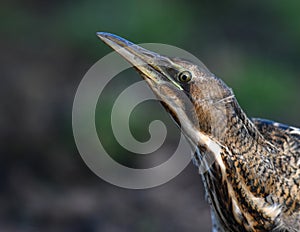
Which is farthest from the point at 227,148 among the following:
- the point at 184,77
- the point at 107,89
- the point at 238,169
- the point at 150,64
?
the point at 107,89

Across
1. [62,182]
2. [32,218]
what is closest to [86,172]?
[62,182]

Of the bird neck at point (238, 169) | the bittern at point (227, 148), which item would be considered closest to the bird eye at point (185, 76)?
the bittern at point (227, 148)

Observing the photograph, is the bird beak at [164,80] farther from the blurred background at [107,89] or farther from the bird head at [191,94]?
the blurred background at [107,89]

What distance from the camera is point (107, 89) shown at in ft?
30.9

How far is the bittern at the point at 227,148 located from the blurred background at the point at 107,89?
292cm

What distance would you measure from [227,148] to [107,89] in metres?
4.99

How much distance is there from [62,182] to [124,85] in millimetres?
1904

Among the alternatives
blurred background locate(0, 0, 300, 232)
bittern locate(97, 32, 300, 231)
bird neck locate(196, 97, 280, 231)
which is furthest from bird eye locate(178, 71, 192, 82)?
blurred background locate(0, 0, 300, 232)

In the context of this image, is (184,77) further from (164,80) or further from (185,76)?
(164,80)

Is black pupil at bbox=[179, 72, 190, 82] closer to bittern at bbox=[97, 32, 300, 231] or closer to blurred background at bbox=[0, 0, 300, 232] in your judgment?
bittern at bbox=[97, 32, 300, 231]

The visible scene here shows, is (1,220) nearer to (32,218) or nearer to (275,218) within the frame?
(32,218)

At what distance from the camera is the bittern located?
452 centimetres

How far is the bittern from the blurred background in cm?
292

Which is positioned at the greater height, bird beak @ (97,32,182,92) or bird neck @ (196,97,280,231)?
bird beak @ (97,32,182,92)
